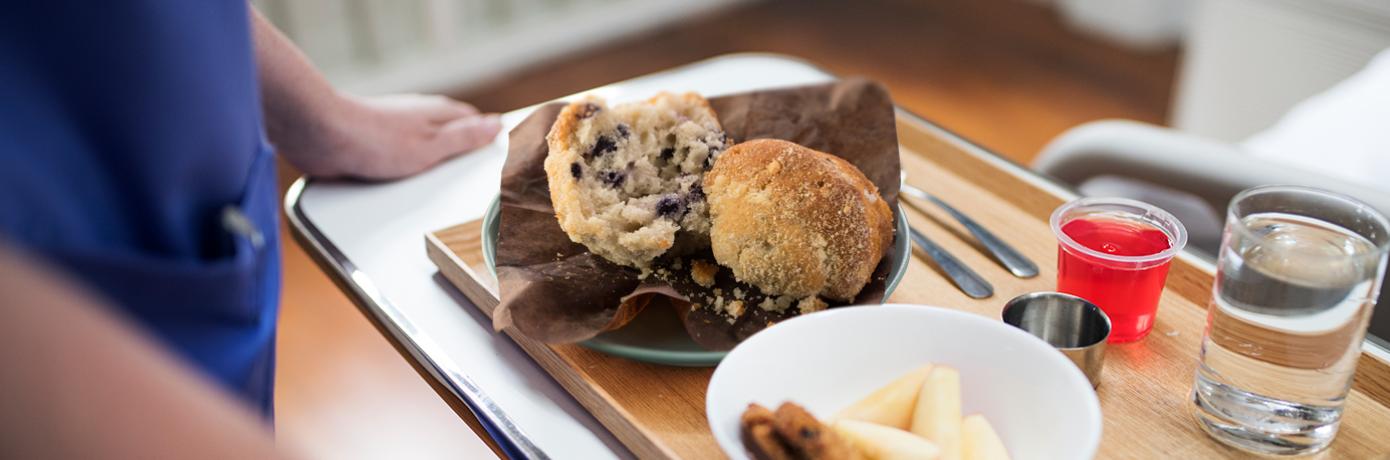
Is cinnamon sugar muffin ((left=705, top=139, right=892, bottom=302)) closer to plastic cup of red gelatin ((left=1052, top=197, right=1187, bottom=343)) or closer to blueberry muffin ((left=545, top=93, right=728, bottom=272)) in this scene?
blueberry muffin ((left=545, top=93, right=728, bottom=272))

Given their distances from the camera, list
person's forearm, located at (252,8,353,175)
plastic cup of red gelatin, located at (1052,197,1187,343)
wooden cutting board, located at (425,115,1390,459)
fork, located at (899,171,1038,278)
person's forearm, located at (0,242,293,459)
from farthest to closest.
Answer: person's forearm, located at (252,8,353,175) < fork, located at (899,171,1038,278) < plastic cup of red gelatin, located at (1052,197,1187,343) < wooden cutting board, located at (425,115,1390,459) < person's forearm, located at (0,242,293,459)

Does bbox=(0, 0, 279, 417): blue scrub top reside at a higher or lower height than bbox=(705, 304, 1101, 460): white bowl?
higher

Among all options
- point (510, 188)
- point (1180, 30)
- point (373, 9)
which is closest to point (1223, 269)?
point (510, 188)

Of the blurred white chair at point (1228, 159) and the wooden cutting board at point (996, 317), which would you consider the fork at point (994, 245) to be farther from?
the blurred white chair at point (1228, 159)

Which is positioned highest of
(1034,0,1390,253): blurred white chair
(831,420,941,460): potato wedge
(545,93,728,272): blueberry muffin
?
(545,93,728,272): blueberry muffin

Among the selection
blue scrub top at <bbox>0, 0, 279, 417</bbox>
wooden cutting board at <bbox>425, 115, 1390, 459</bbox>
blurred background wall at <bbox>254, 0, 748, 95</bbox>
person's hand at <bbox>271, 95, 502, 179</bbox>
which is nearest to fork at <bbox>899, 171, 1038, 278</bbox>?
wooden cutting board at <bbox>425, 115, 1390, 459</bbox>

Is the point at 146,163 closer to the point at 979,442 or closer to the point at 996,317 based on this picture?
the point at 979,442
